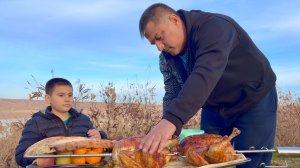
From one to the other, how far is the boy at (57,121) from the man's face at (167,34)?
1.77 m

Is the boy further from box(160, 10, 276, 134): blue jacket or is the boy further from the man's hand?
the man's hand

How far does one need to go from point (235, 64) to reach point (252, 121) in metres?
0.62

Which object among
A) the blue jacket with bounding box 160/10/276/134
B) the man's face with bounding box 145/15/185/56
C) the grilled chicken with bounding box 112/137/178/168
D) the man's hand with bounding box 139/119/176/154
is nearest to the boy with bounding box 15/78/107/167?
the blue jacket with bounding box 160/10/276/134

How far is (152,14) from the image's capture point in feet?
11.2

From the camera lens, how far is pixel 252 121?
13.4 ft

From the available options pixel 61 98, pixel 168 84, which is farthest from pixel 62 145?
pixel 61 98

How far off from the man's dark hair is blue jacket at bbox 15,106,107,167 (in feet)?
6.62

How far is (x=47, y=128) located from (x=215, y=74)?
2.70 m

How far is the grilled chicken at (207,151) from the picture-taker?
2.70 meters

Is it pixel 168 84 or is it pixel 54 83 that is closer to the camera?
pixel 168 84

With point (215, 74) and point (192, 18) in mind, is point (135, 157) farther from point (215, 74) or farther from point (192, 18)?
point (192, 18)

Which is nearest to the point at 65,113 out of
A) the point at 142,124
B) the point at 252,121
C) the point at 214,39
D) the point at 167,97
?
the point at 167,97

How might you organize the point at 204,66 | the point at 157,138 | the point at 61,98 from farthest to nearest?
the point at 61,98
the point at 204,66
the point at 157,138

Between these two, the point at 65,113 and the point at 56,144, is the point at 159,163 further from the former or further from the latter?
the point at 65,113
